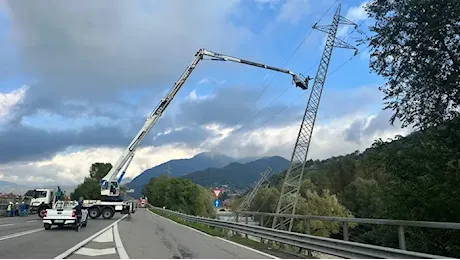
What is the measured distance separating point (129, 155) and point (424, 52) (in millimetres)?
→ 29474

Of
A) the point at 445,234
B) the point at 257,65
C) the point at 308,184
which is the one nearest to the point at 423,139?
the point at 445,234

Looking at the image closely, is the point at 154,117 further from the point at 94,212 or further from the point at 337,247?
the point at 337,247

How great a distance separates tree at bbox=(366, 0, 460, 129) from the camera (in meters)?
12.7

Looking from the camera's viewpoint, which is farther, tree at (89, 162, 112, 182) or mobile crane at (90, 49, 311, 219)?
tree at (89, 162, 112, 182)

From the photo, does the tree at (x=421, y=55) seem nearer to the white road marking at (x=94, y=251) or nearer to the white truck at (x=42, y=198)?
the white road marking at (x=94, y=251)

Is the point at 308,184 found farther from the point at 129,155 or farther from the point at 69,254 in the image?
the point at 69,254

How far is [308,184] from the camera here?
88.1 metres

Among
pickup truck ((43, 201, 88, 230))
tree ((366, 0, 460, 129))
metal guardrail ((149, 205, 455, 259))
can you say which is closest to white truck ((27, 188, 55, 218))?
pickup truck ((43, 201, 88, 230))

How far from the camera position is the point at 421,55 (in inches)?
551

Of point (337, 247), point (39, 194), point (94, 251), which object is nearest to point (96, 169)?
point (39, 194)

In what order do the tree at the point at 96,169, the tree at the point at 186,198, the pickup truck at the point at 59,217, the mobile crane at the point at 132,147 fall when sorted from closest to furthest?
the pickup truck at the point at 59,217 < the mobile crane at the point at 132,147 < the tree at the point at 186,198 < the tree at the point at 96,169

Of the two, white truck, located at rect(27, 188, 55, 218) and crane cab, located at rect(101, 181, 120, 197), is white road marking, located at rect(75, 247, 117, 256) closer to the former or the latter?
crane cab, located at rect(101, 181, 120, 197)

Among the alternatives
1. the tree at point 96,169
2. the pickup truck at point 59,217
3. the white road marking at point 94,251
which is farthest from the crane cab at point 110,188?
the tree at point 96,169

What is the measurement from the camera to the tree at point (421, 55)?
1274 centimetres
